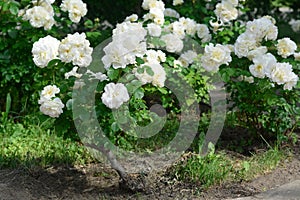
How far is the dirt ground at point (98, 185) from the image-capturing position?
157 inches

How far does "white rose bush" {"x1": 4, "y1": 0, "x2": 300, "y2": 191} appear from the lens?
3766 mm

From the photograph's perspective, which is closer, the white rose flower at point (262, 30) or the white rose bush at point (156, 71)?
the white rose bush at point (156, 71)

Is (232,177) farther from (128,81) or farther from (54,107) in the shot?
(54,107)

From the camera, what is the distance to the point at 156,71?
3.99 m

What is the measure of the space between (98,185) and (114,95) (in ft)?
2.75

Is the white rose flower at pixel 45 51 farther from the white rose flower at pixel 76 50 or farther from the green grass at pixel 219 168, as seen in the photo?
the green grass at pixel 219 168

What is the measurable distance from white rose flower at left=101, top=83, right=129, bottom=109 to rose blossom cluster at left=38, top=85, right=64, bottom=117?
Result: 31 centimetres

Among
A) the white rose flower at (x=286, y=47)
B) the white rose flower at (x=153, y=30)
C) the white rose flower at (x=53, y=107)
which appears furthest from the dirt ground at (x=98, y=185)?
the white rose flower at (x=153, y=30)

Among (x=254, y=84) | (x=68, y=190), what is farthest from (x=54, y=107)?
(x=254, y=84)

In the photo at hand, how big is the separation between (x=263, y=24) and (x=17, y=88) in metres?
2.32

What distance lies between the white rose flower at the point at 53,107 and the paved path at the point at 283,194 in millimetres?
1273

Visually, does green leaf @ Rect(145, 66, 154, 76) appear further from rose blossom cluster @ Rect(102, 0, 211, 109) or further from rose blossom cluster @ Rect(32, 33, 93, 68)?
rose blossom cluster @ Rect(32, 33, 93, 68)

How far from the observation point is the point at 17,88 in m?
5.57

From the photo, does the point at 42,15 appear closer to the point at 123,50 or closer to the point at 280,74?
the point at 123,50
